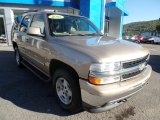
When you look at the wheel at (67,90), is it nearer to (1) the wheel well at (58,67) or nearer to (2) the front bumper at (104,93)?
(1) the wheel well at (58,67)

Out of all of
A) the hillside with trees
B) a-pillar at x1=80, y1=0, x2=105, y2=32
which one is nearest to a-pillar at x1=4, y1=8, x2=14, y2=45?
a-pillar at x1=80, y1=0, x2=105, y2=32

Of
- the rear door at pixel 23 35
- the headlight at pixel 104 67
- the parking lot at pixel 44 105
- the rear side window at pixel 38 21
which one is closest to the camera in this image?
the headlight at pixel 104 67

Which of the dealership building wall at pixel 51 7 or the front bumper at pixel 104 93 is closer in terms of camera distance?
the front bumper at pixel 104 93

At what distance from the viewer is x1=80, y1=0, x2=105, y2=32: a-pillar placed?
12.7 m

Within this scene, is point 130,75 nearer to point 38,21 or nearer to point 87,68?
point 87,68

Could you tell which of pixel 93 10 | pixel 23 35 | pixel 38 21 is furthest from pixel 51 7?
pixel 38 21

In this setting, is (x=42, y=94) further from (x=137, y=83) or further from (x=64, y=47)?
(x=137, y=83)

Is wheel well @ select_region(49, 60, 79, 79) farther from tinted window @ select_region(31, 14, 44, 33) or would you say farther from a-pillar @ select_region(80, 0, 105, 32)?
a-pillar @ select_region(80, 0, 105, 32)

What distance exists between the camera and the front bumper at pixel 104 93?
258 centimetres

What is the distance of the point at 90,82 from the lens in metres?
2.63

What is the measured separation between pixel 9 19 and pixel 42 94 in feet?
34.1

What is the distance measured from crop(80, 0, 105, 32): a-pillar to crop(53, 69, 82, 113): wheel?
10.1 meters

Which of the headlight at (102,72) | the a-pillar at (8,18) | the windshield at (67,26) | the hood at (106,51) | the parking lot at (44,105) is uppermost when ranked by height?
the a-pillar at (8,18)

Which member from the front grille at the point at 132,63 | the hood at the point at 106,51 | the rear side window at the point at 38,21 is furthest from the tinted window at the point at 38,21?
the front grille at the point at 132,63
